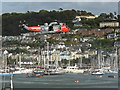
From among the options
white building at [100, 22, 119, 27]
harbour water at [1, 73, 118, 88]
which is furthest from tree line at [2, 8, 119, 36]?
harbour water at [1, 73, 118, 88]

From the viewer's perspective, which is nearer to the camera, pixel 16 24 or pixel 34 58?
pixel 34 58

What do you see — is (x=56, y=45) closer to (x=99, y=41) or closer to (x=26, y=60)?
(x=99, y=41)

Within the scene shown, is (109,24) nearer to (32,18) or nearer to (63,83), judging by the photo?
(32,18)

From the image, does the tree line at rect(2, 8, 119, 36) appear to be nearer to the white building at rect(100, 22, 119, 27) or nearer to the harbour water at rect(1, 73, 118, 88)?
the white building at rect(100, 22, 119, 27)

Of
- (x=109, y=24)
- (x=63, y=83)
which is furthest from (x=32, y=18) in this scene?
(x=63, y=83)

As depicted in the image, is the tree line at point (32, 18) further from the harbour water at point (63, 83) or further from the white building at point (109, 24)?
the harbour water at point (63, 83)

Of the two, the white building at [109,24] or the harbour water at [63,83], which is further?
the white building at [109,24]

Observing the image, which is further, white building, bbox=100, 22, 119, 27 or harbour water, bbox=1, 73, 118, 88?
white building, bbox=100, 22, 119, 27

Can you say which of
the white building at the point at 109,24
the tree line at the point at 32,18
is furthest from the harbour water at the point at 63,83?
the white building at the point at 109,24

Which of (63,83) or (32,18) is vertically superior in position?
(32,18)

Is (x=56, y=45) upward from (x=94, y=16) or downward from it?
downward

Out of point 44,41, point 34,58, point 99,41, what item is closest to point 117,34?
point 99,41
